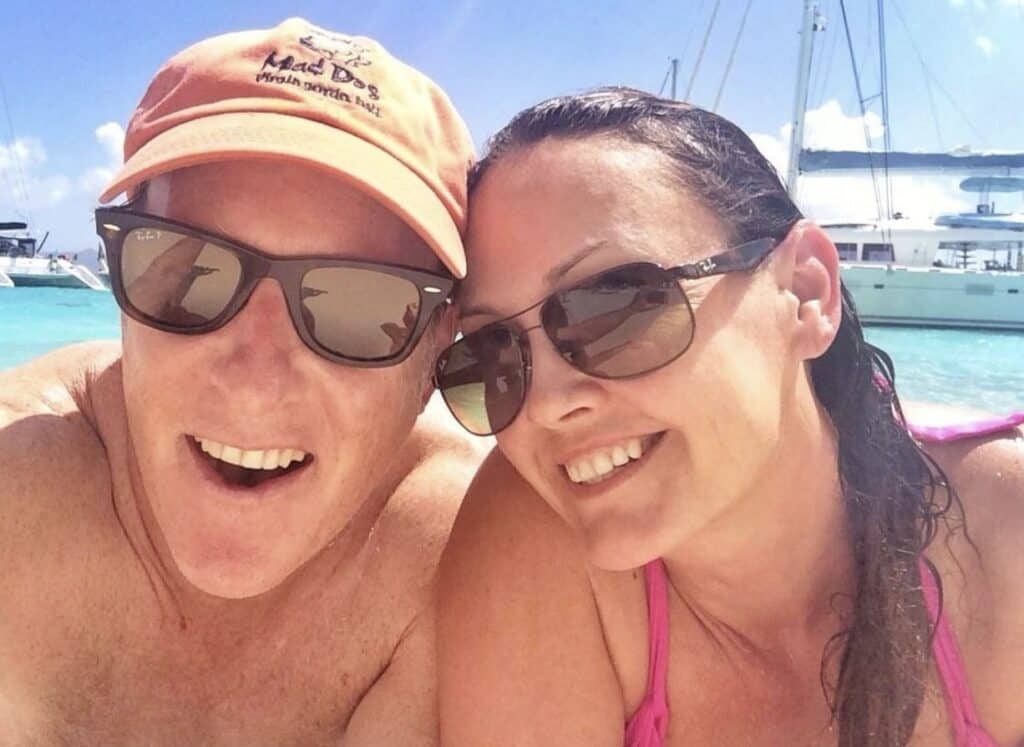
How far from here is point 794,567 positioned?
1.72 metres

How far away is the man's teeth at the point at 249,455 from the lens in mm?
1542

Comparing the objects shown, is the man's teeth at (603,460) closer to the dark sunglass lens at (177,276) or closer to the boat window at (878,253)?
the dark sunglass lens at (177,276)

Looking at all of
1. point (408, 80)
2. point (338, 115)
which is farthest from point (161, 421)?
point (408, 80)

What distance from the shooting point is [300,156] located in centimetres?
138

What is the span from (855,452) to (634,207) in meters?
0.74

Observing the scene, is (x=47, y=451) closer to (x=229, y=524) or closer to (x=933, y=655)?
(x=229, y=524)

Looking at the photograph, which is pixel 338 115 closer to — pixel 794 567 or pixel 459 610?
pixel 459 610

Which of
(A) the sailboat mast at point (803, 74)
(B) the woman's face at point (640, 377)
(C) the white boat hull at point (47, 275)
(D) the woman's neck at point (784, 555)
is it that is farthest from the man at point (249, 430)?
(C) the white boat hull at point (47, 275)

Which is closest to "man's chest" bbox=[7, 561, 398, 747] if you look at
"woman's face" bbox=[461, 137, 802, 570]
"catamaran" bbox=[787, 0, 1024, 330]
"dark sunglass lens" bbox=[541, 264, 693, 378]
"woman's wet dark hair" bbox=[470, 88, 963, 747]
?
"woman's face" bbox=[461, 137, 802, 570]

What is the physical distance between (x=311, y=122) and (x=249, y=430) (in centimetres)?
57

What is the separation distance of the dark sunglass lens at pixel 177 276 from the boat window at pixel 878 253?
28.5 meters

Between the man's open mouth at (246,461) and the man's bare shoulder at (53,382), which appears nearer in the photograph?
the man's open mouth at (246,461)

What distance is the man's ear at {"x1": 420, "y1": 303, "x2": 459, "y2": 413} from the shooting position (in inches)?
65.9

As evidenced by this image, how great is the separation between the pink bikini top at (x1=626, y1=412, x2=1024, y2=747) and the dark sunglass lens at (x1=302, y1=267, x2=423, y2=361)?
74 cm
